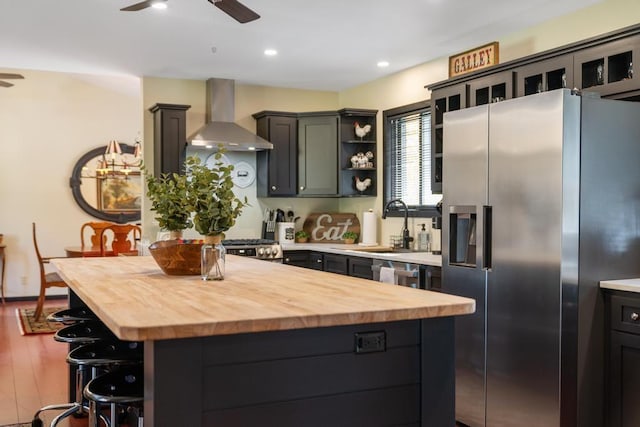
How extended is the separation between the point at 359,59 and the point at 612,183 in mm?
2999

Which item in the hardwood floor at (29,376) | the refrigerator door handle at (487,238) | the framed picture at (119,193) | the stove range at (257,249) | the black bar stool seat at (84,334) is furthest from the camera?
the framed picture at (119,193)

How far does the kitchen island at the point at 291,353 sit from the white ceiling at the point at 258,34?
2.60 m

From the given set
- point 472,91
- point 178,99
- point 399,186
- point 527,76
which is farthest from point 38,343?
point 527,76

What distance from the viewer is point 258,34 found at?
498 centimetres

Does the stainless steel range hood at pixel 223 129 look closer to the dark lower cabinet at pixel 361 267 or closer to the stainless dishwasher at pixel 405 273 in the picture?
the dark lower cabinet at pixel 361 267

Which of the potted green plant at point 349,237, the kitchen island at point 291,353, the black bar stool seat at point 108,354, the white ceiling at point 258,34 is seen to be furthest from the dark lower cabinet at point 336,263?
the kitchen island at point 291,353

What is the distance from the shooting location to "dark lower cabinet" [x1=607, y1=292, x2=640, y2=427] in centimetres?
304

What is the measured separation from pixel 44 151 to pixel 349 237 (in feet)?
15.3

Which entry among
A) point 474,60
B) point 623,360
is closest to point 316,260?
point 474,60

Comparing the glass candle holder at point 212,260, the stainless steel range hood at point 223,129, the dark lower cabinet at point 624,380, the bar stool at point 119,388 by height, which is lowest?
the dark lower cabinet at point 624,380

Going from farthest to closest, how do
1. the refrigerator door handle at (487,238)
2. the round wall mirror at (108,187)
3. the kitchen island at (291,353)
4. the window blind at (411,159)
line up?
the round wall mirror at (108,187)
the window blind at (411,159)
the refrigerator door handle at (487,238)
the kitchen island at (291,353)

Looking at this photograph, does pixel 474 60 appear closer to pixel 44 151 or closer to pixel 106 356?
pixel 106 356

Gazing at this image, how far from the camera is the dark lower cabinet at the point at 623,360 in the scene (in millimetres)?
3035

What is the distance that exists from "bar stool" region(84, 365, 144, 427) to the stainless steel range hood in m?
3.95
